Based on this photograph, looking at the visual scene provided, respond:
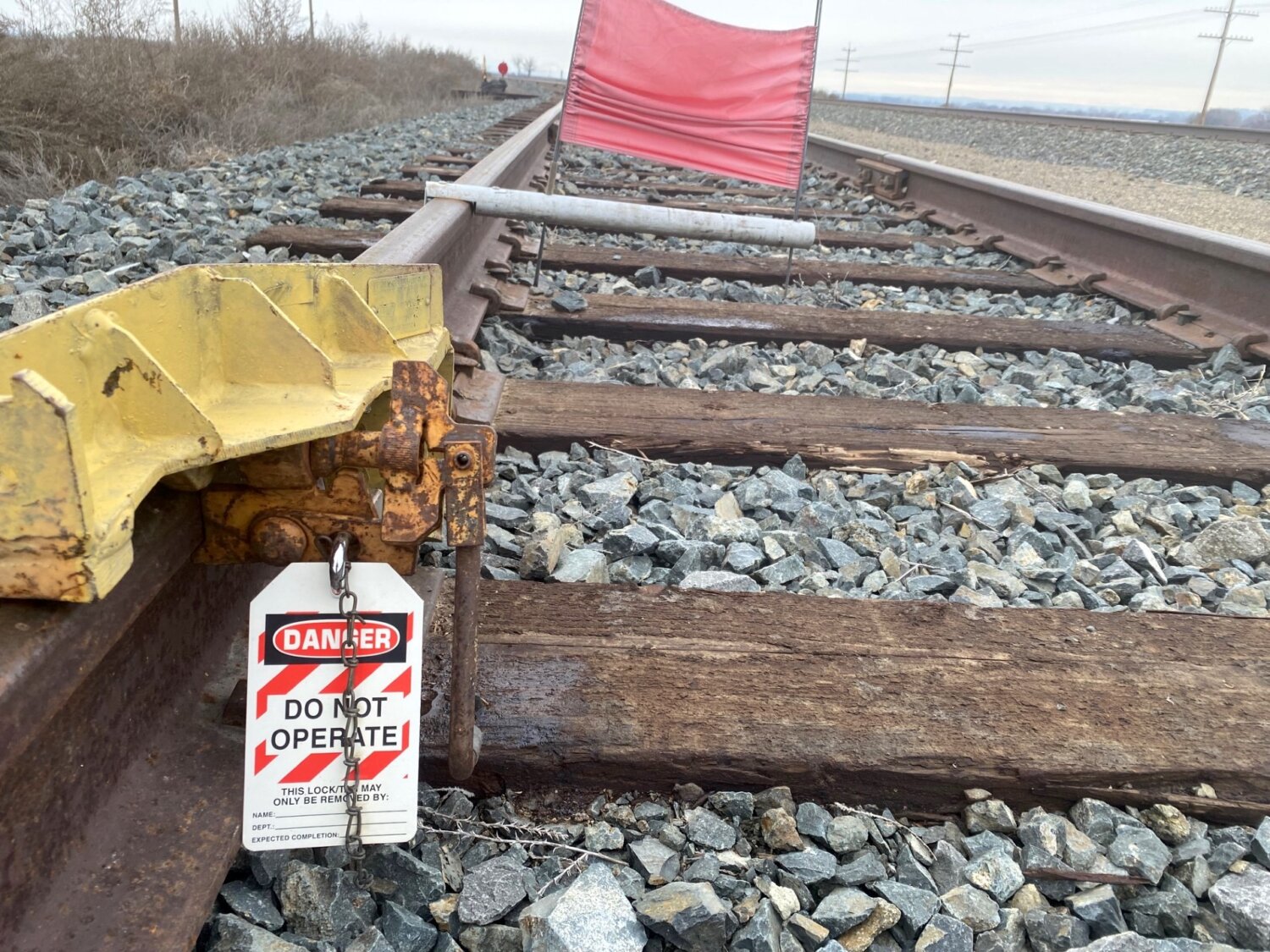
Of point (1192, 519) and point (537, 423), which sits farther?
point (537, 423)

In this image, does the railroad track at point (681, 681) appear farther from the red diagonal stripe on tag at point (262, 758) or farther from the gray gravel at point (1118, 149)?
the gray gravel at point (1118, 149)

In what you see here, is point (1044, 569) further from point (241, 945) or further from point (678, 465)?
point (241, 945)

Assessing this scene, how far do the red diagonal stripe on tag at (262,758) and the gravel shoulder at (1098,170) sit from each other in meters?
8.01

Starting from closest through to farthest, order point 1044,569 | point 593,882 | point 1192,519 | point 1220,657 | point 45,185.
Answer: point 593,882 → point 1220,657 → point 1044,569 → point 1192,519 → point 45,185

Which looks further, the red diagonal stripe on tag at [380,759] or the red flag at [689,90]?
the red flag at [689,90]

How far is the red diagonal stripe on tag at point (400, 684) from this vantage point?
108 centimetres

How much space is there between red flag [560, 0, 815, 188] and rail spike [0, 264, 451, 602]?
379 centimetres

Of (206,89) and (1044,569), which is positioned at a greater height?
(206,89)

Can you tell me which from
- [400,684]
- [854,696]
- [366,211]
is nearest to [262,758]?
[400,684]

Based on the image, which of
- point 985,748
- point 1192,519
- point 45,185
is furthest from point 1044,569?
point 45,185

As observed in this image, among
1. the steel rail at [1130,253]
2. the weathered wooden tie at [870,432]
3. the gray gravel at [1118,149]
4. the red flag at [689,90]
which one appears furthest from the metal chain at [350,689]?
the gray gravel at [1118,149]

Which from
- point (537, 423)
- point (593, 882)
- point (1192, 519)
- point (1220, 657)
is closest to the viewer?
point (593, 882)

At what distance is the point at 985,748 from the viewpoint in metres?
1.35

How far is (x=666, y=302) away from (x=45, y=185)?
12.1 ft
